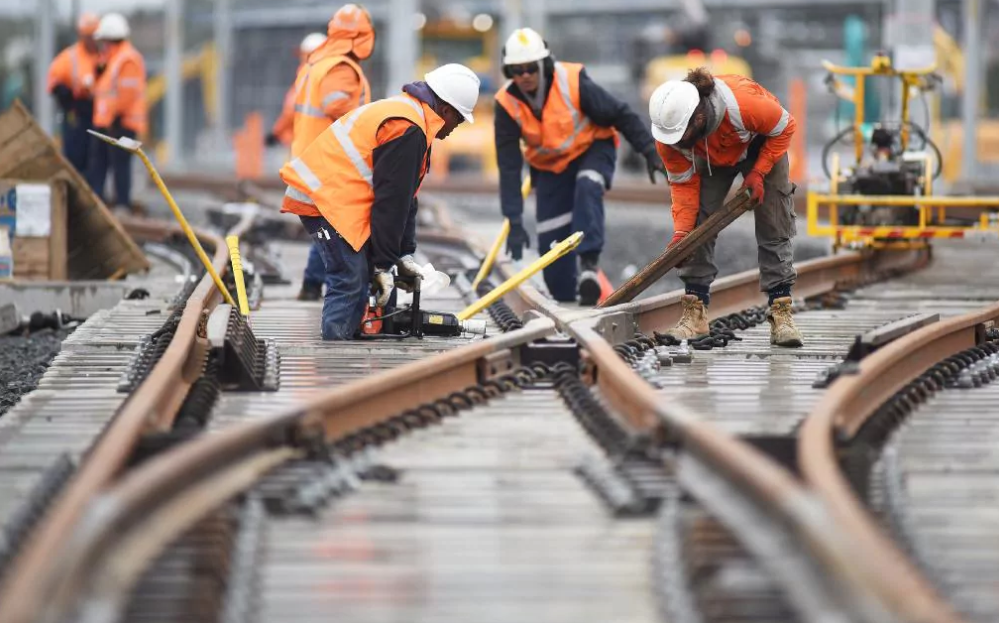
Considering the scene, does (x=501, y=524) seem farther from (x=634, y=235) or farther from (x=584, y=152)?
(x=634, y=235)

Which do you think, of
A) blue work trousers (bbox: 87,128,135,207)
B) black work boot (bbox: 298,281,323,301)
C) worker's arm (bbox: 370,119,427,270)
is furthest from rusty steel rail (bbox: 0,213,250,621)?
blue work trousers (bbox: 87,128,135,207)

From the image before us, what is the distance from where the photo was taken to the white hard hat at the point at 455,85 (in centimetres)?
825

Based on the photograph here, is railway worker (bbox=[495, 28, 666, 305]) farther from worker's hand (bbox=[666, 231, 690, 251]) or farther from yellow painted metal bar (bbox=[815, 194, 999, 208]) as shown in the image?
yellow painted metal bar (bbox=[815, 194, 999, 208])

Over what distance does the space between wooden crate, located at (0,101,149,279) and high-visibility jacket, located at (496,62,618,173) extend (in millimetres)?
3429

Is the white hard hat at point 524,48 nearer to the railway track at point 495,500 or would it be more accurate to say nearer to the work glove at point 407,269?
the work glove at point 407,269

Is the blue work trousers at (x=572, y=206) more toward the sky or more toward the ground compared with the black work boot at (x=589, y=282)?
more toward the sky

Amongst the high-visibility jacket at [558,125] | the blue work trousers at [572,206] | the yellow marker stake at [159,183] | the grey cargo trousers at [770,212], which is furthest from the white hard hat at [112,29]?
the grey cargo trousers at [770,212]

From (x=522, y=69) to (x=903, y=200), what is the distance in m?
3.88

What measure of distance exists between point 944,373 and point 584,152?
330 cm

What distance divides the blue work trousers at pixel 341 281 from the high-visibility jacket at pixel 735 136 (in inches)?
62.3

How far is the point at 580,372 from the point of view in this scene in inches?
298

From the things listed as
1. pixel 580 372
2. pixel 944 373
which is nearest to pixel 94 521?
pixel 580 372

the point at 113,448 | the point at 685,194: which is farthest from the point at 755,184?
the point at 113,448

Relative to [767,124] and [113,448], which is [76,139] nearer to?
[767,124]
